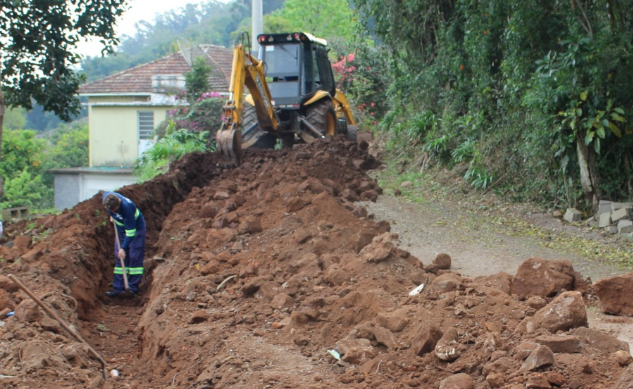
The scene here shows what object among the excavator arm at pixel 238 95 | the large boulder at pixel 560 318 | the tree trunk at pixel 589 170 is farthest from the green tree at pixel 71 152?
the large boulder at pixel 560 318

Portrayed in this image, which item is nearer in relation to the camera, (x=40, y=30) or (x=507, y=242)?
(x=507, y=242)

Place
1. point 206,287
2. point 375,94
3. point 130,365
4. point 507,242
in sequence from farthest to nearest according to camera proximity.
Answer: point 375,94 → point 507,242 → point 206,287 → point 130,365

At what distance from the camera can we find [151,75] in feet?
117

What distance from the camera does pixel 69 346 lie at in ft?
20.9

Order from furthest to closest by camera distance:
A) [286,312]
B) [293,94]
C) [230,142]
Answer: [293,94] < [230,142] < [286,312]

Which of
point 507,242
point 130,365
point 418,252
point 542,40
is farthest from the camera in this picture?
point 542,40

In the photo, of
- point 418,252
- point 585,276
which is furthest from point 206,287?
point 585,276

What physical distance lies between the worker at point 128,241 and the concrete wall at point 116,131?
24.0m

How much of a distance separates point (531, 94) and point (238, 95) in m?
5.19

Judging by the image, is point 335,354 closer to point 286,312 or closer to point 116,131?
point 286,312

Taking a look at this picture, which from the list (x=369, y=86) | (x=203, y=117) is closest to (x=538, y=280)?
(x=203, y=117)

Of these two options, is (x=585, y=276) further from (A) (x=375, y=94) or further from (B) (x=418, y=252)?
(A) (x=375, y=94)

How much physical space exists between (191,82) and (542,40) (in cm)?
1646

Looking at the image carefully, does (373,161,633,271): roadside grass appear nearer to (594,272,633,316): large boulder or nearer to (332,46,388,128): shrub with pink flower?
(594,272,633,316): large boulder
